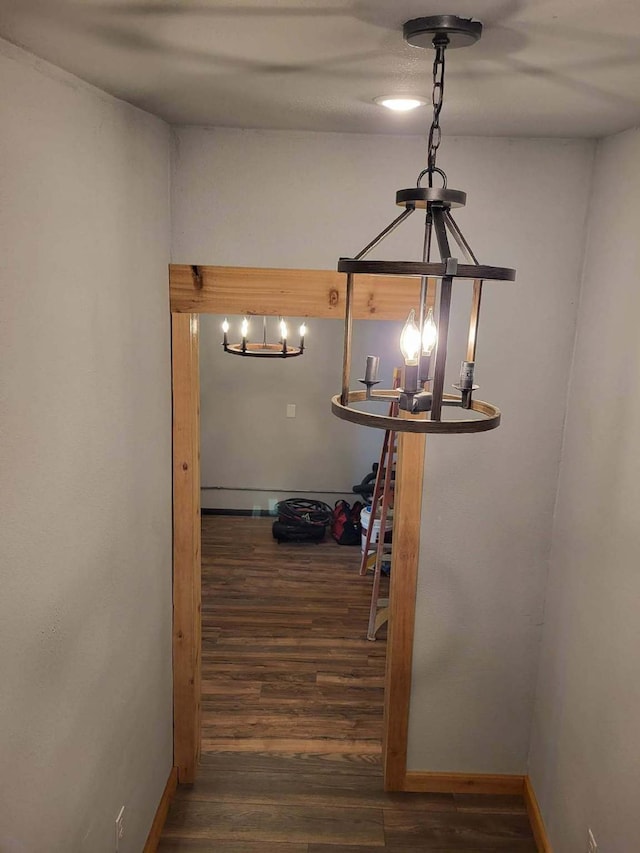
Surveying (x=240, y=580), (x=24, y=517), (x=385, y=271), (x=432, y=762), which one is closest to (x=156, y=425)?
(x=24, y=517)

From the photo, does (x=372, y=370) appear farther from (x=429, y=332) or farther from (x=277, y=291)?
(x=277, y=291)

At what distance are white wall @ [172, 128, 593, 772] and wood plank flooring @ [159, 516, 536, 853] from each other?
639 millimetres

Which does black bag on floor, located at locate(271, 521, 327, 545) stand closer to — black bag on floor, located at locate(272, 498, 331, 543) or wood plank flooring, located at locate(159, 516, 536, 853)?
black bag on floor, located at locate(272, 498, 331, 543)

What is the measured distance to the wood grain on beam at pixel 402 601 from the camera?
115 inches

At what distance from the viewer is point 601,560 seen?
243 cm

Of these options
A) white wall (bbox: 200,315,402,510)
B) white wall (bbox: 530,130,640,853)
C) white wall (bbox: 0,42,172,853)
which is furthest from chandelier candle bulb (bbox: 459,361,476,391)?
white wall (bbox: 200,315,402,510)

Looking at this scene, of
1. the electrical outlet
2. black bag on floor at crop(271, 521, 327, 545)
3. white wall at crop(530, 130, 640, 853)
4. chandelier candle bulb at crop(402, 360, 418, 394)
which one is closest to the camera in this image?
chandelier candle bulb at crop(402, 360, 418, 394)

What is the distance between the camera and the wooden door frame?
9.06 ft

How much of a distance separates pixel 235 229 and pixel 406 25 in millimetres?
1503

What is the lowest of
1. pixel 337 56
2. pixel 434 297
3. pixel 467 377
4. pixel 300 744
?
pixel 300 744

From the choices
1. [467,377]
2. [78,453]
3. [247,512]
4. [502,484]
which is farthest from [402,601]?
[247,512]

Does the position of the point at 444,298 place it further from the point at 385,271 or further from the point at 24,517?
the point at 24,517

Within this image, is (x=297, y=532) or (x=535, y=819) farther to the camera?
(x=297, y=532)

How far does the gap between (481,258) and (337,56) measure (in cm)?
132
